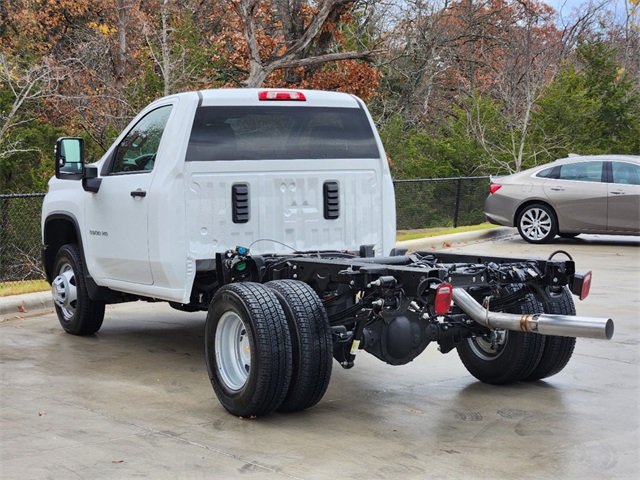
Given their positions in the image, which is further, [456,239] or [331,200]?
[456,239]

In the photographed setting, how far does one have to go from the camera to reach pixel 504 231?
62.3 feet

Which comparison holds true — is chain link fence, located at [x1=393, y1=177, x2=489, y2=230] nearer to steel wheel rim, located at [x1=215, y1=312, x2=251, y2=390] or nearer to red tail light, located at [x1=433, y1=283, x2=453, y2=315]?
steel wheel rim, located at [x1=215, y1=312, x2=251, y2=390]

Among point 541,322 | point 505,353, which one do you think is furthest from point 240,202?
point 541,322

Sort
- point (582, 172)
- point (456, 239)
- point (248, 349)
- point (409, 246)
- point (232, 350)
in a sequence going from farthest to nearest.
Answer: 1. point (456, 239)
2. point (582, 172)
3. point (409, 246)
4. point (232, 350)
5. point (248, 349)

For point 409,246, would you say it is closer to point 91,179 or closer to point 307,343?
point 91,179

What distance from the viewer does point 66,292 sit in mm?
9094

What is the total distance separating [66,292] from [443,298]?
4514mm

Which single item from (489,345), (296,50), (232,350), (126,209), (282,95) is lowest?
(489,345)

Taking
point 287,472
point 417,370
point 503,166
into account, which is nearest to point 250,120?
point 417,370

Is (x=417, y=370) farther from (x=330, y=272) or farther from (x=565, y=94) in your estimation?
(x=565, y=94)

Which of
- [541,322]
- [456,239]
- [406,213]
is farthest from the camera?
[406,213]

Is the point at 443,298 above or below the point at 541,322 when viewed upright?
above

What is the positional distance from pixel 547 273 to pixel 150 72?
14.7 m

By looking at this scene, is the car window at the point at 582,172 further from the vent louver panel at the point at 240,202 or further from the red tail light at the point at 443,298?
the red tail light at the point at 443,298
